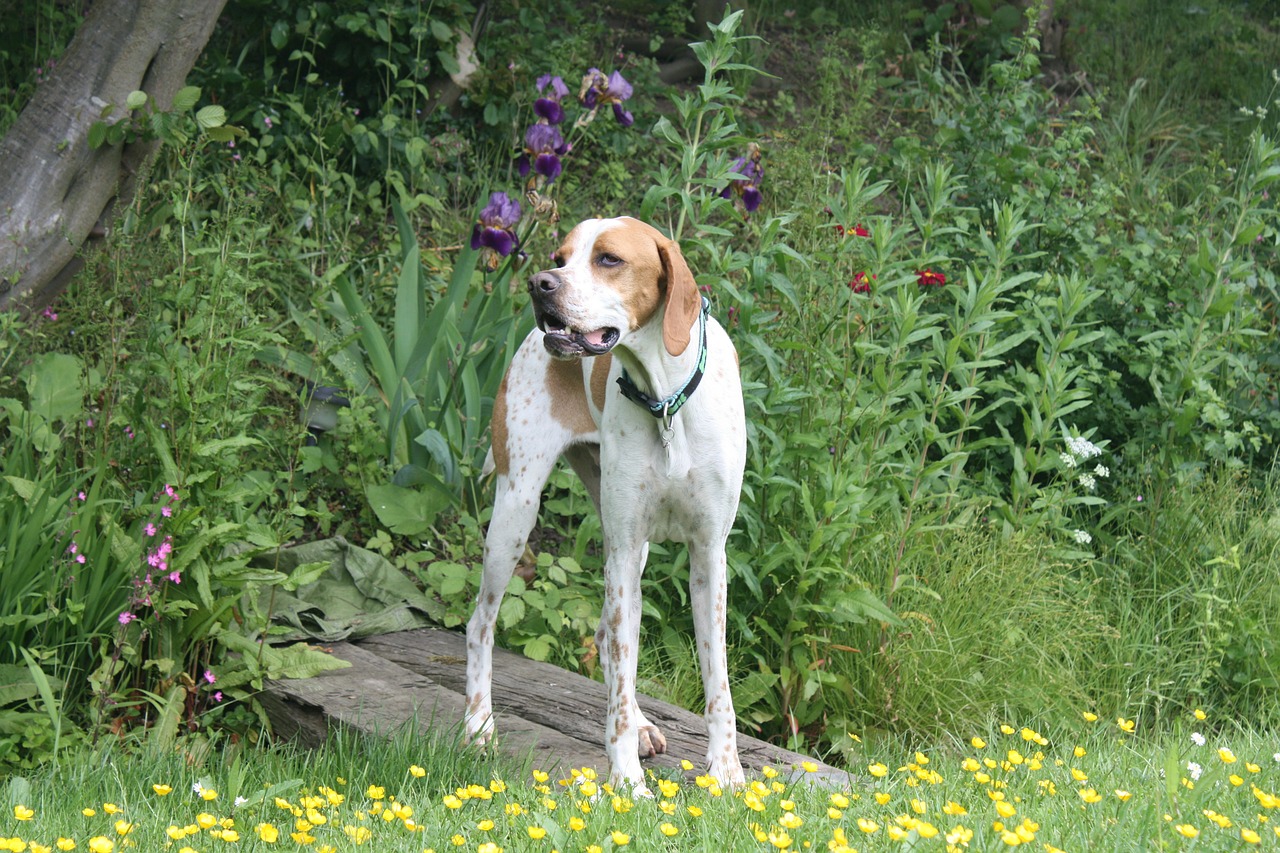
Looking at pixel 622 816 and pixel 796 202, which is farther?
pixel 796 202

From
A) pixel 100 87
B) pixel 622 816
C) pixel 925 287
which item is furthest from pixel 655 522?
pixel 100 87

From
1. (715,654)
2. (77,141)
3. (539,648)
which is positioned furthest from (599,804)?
(77,141)

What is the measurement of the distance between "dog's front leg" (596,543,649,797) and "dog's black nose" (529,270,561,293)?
2.66 ft

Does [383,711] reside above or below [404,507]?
below

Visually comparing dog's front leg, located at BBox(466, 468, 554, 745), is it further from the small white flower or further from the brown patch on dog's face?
the small white flower

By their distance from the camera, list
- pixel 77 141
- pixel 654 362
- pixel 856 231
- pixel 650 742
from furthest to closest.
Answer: pixel 77 141 < pixel 856 231 < pixel 650 742 < pixel 654 362

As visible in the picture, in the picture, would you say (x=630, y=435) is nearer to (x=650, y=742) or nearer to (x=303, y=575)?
(x=650, y=742)

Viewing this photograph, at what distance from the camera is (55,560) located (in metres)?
3.78

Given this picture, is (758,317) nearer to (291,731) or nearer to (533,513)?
(533,513)

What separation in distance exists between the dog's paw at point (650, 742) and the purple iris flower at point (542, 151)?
2404mm

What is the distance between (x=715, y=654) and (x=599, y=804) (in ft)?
2.44

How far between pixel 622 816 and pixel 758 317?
1884 millimetres

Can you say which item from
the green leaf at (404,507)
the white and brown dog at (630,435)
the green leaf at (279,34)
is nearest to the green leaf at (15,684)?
the white and brown dog at (630,435)

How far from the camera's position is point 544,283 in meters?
3.03
